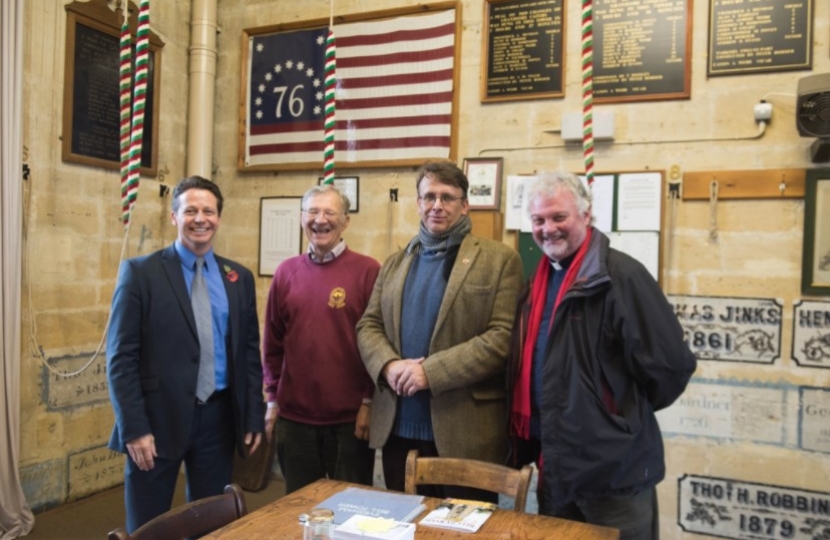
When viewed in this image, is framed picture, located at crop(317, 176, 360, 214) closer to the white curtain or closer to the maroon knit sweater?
the maroon knit sweater

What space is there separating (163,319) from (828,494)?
282 centimetres

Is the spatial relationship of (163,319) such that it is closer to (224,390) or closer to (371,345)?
(224,390)

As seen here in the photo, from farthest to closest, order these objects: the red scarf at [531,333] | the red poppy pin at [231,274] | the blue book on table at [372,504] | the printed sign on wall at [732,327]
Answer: the printed sign on wall at [732,327] → the red poppy pin at [231,274] → the red scarf at [531,333] → the blue book on table at [372,504]

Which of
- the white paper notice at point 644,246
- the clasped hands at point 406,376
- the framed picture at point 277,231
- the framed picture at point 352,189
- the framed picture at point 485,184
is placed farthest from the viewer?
the framed picture at point 277,231

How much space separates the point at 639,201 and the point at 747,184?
18.5 inches

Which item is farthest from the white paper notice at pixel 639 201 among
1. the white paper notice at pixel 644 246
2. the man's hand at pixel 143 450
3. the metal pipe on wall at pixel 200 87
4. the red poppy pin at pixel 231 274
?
the metal pipe on wall at pixel 200 87

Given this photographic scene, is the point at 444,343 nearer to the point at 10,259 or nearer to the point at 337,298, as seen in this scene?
the point at 337,298

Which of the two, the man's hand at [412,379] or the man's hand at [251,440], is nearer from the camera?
the man's hand at [412,379]

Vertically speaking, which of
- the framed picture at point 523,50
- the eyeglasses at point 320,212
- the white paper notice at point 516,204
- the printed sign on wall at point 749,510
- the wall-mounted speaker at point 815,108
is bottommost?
the printed sign on wall at point 749,510

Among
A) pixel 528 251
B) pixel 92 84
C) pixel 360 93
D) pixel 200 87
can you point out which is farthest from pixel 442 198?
pixel 200 87

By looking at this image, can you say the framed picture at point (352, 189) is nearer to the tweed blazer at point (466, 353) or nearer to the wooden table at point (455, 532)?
the tweed blazer at point (466, 353)

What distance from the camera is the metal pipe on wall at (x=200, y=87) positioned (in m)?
4.14

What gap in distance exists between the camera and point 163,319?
2105 mm

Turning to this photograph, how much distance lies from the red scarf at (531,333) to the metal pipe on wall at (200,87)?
2732 millimetres
